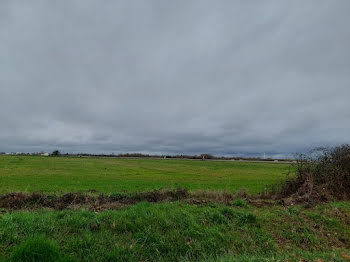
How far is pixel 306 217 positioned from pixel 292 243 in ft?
7.72

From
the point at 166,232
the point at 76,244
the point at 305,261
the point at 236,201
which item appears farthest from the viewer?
the point at 236,201

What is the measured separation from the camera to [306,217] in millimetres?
8312

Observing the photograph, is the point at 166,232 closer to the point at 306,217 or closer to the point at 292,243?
the point at 292,243

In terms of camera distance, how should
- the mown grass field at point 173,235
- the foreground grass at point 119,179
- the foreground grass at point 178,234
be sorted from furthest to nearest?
1. the foreground grass at point 119,179
2. the foreground grass at point 178,234
3. the mown grass field at point 173,235

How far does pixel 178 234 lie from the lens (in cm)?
634

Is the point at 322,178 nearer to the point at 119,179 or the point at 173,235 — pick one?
the point at 173,235

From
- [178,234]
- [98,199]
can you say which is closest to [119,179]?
[98,199]

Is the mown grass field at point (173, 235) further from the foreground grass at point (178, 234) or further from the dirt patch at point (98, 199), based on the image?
the dirt patch at point (98, 199)

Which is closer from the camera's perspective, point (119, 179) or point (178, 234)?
point (178, 234)

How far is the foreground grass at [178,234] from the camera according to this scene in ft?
17.5

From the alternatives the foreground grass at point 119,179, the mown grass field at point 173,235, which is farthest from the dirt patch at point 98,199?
the foreground grass at point 119,179

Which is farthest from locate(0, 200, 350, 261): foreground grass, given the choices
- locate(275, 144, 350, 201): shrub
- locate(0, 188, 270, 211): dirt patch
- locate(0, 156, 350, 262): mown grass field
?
locate(275, 144, 350, 201): shrub

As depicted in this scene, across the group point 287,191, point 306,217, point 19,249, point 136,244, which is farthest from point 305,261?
point 287,191

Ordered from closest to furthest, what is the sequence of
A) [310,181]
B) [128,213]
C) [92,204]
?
[128,213] < [92,204] < [310,181]
